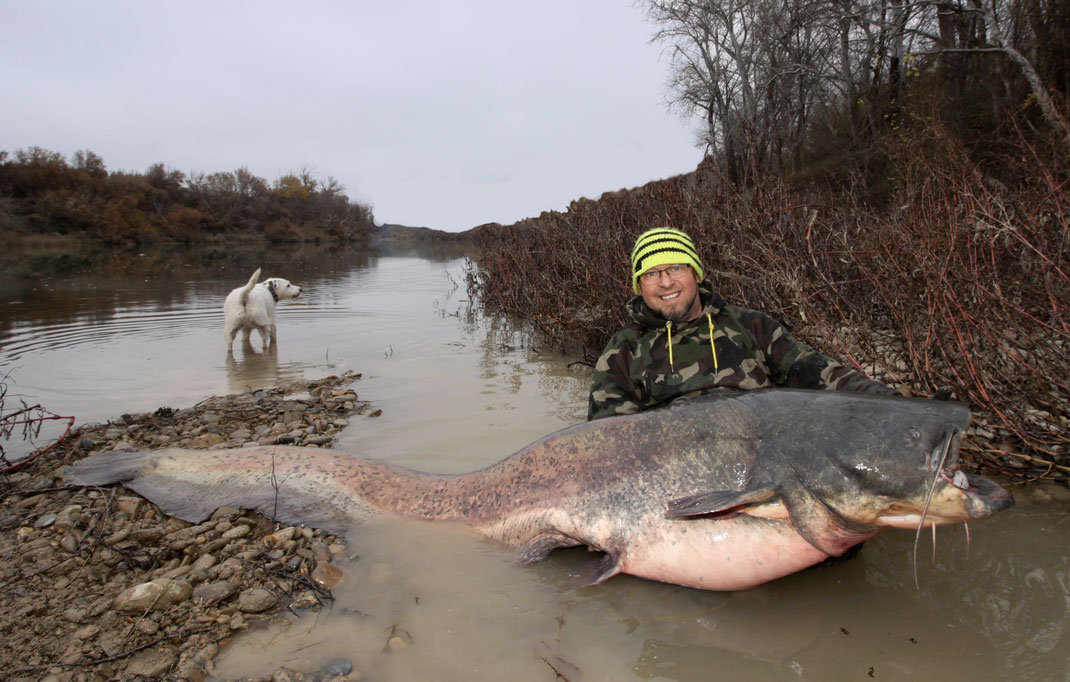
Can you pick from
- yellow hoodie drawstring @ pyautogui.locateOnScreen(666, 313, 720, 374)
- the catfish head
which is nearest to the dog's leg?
yellow hoodie drawstring @ pyautogui.locateOnScreen(666, 313, 720, 374)

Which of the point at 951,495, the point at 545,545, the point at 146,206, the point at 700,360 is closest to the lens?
Answer: the point at 951,495

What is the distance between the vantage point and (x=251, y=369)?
8.10 meters

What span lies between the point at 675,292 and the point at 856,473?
1.58 meters

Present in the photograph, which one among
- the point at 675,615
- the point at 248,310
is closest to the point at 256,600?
the point at 675,615

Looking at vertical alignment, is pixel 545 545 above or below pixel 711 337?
below

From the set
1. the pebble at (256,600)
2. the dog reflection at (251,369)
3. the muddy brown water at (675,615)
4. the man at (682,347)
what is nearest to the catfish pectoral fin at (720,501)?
the muddy brown water at (675,615)

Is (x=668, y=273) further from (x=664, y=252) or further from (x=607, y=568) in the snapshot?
(x=607, y=568)

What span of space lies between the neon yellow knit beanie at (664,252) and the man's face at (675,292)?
1.9 inches

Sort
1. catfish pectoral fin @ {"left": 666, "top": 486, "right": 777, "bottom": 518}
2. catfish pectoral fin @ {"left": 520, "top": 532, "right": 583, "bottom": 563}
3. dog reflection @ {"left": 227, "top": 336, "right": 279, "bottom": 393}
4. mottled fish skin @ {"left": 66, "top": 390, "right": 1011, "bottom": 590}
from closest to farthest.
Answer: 1. mottled fish skin @ {"left": 66, "top": 390, "right": 1011, "bottom": 590}
2. catfish pectoral fin @ {"left": 666, "top": 486, "right": 777, "bottom": 518}
3. catfish pectoral fin @ {"left": 520, "top": 532, "right": 583, "bottom": 563}
4. dog reflection @ {"left": 227, "top": 336, "right": 279, "bottom": 393}

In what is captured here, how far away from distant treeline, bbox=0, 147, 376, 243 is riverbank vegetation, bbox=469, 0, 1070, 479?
37.7 meters

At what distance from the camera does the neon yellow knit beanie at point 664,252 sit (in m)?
3.60

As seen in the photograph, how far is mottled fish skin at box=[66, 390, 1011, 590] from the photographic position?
2.26 meters

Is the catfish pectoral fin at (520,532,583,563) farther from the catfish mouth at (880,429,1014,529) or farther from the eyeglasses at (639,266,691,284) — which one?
the eyeglasses at (639,266,691,284)

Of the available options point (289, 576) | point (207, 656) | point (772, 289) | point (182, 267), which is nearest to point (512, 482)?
point (289, 576)
